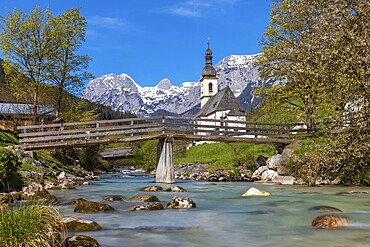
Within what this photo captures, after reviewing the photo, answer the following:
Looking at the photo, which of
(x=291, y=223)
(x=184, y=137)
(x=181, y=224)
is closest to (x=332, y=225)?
(x=291, y=223)

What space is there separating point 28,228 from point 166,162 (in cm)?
2179

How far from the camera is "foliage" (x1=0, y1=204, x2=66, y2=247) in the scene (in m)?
6.42

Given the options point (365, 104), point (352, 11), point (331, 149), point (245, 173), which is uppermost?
point (352, 11)

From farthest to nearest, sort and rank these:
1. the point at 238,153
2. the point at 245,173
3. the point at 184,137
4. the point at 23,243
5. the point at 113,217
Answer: the point at 238,153, the point at 245,173, the point at 184,137, the point at 113,217, the point at 23,243

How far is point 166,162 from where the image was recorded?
2839cm

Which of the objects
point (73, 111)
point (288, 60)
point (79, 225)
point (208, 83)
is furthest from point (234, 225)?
point (208, 83)

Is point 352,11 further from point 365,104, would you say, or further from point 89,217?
point 89,217

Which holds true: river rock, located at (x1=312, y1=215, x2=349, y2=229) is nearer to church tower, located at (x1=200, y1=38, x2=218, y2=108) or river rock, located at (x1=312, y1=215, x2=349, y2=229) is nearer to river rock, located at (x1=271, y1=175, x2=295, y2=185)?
river rock, located at (x1=271, y1=175, x2=295, y2=185)

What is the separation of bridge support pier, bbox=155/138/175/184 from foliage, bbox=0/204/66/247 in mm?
20729

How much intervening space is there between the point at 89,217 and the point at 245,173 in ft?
80.8

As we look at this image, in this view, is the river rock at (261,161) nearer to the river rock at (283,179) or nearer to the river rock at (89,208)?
the river rock at (283,179)

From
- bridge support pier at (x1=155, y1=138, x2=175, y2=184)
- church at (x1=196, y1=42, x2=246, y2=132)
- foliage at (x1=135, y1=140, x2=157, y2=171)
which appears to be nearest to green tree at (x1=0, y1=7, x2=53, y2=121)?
bridge support pier at (x1=155, y1=138, x2=175, y2=184)

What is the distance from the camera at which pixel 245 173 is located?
35.2 meters

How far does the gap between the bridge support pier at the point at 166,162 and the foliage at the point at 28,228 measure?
68.0 feet
